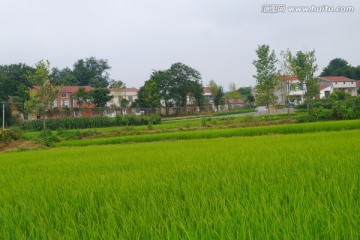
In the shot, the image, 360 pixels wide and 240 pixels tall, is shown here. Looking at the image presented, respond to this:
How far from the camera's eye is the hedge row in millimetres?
34625

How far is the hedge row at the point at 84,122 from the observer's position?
1363 inches

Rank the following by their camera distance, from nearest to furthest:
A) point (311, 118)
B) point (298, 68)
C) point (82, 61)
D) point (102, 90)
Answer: point (311, 118)
point (298, 68)
point (102, 90)
point (82, 61)

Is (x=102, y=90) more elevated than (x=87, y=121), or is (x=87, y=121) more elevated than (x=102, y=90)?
(x=102, y=90)

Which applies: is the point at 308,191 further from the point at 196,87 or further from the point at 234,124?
the point at 196,87

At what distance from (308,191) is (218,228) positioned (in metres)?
1.10

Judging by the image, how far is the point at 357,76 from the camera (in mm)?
83625

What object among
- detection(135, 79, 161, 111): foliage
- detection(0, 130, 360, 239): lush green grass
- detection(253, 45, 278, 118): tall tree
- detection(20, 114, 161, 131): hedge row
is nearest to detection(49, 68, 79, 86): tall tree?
detection(135, 79, 161, 111): foliage

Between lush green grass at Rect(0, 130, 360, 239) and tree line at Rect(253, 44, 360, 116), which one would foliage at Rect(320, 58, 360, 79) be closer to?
tree line at Rect(253, 44, 360, 116)

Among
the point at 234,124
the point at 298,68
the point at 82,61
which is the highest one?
the point at 82,61

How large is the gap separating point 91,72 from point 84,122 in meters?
59.7

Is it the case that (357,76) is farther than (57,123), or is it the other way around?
(357,76)

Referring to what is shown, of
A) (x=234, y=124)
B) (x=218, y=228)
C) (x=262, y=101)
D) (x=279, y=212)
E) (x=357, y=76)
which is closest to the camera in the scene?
(x=218, y=228)

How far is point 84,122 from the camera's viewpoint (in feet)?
117

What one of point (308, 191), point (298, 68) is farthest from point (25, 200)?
point (298, 68)
